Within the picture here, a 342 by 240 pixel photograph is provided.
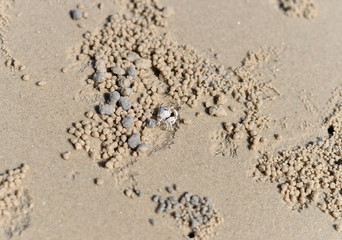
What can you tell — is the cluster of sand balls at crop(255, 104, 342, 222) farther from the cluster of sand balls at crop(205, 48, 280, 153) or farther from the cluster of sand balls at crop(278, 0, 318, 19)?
the cluster of sand balls at crop(278, 0, 318, 19)

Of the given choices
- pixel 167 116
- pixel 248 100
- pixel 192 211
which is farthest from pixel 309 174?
pixel 167 116

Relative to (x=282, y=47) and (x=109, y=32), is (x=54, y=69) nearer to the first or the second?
(x=109, y=32)

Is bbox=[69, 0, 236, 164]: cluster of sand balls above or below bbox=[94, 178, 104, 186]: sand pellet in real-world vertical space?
above

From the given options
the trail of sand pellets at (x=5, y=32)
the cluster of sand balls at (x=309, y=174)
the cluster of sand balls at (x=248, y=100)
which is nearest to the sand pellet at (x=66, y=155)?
the trail of sand pellets at (x=5, y=32)

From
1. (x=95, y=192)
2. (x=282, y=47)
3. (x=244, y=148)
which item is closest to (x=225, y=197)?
(x=244, y=148)

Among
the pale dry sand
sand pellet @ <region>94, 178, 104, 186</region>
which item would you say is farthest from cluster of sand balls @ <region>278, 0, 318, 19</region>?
sand pellet @ <region>94, 178, 104, 186</region>

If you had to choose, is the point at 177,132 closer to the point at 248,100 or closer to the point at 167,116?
the point at 167,116
